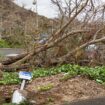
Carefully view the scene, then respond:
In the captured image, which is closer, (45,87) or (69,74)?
(45,87)

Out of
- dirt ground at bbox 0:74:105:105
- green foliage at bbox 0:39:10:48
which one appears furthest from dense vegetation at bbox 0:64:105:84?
green foliage at bbox 0:39:10:48

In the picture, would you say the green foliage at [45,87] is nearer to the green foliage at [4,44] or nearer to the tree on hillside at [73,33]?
the tree on hillside at [73,33]

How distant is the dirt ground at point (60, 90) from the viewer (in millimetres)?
9297

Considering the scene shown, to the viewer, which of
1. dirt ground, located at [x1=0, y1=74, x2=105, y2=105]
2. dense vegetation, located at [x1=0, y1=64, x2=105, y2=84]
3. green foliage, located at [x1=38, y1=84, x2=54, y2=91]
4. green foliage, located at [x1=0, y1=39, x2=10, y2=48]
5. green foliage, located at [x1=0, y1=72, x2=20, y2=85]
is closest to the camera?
dirt ground, located at [x1=0, y1=74, x2=105, y2=105]

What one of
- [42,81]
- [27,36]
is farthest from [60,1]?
[42,81]

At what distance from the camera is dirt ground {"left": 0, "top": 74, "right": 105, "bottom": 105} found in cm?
930

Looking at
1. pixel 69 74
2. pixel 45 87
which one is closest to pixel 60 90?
pixel 45 87

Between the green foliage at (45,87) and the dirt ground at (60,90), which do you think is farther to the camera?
the green foliage at (45,87)

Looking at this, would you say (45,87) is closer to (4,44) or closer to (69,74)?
(69,74)

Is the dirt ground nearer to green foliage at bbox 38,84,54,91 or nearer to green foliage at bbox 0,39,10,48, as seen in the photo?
green foliage at bbox 38,84,54,91

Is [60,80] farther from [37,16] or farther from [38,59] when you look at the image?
[37,16]

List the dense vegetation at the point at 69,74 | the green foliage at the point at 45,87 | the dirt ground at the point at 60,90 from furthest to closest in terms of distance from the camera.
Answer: the dense vegetation at the point at 69,74 → the green foliage at the point at 45,87 → the dirt ground at the point at 60,90

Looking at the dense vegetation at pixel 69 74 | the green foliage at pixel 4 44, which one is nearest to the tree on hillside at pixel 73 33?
the dense vegetation at pixel 69 74

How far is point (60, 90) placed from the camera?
9.93 m
